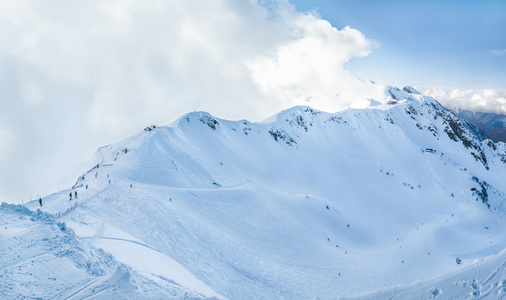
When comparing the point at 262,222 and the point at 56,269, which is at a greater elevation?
the point at 262,222

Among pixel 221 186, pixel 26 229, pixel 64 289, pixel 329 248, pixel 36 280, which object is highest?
pixel 221 186

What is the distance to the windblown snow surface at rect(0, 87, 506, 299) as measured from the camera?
9.54 metres

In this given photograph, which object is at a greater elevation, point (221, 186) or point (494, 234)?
point (221, 186)

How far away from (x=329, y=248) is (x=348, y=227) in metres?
8.63

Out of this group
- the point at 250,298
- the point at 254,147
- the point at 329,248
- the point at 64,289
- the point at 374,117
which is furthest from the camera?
the point at 374,117

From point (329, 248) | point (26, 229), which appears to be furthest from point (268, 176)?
point (26, 229)

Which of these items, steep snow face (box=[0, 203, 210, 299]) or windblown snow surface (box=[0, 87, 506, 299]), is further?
windblown snow surface (box=[0, 87, 506, 299])

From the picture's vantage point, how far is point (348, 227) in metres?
39.4

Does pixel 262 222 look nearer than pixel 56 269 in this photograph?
No

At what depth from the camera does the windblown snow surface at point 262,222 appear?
A: 9.54 meters

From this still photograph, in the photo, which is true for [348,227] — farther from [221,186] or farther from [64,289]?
[64,289]

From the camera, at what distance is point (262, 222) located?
32.3m

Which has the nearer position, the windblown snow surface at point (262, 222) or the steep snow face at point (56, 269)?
the steep snow face at point (56, 269)

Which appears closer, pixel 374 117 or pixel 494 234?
pixel 494 234
